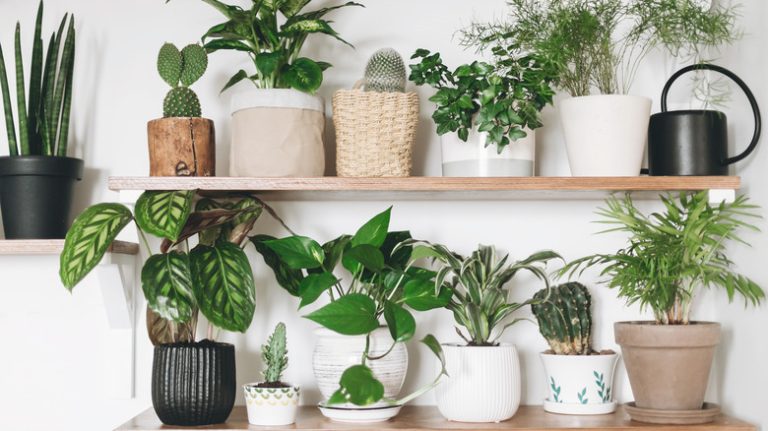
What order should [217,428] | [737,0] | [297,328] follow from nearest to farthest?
[217,428] → [737,0] → [297,328]

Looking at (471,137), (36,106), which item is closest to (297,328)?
(471,137)

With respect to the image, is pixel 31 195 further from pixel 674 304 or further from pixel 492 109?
pixel 674 304

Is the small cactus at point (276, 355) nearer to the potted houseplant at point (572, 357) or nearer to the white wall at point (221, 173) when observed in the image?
the white wall at point (221, 173)

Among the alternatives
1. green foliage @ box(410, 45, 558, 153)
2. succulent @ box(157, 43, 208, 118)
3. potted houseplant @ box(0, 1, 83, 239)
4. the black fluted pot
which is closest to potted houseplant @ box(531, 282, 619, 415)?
green foliage @ box(410, 45, 558, 153)

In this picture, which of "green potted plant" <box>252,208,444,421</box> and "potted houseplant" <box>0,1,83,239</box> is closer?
"green potted plant" <box>252,208,444,421</box>

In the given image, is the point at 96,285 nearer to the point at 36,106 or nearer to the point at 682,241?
the point at 36,106

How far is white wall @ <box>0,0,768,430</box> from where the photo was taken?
5.33 ft

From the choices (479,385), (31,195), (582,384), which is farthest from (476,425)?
(31,195)

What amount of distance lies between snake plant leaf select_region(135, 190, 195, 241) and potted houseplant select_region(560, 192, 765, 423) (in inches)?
28.8

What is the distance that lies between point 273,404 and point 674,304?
0.72m

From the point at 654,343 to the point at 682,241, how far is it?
18cm

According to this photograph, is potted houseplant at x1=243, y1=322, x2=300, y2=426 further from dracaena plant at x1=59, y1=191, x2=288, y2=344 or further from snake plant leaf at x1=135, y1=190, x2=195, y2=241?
snake plant leaf at x1=135, y1=190, x2=195, y2=241

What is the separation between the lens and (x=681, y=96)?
1659 mm

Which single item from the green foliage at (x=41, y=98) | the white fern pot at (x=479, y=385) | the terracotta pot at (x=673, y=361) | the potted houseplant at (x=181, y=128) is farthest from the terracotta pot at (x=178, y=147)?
the terracotta pot at (x=673, y=361)
